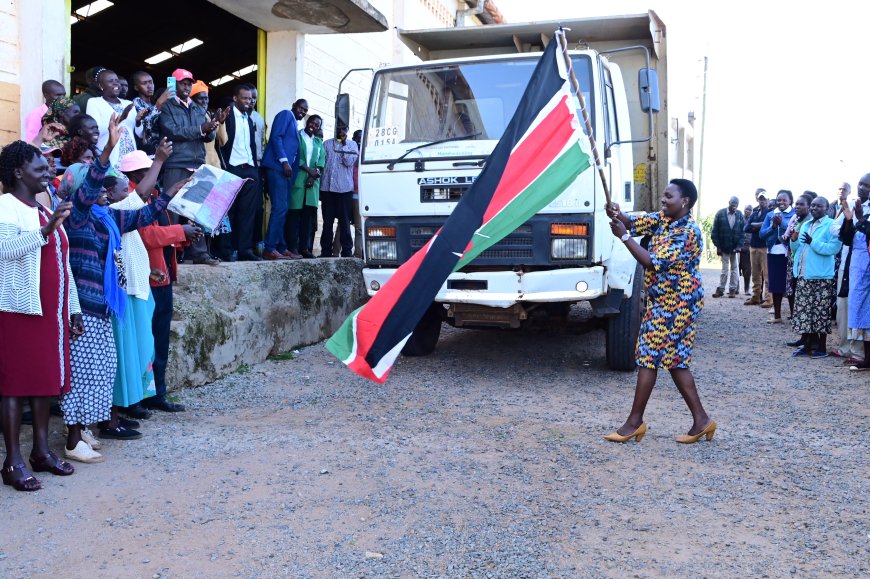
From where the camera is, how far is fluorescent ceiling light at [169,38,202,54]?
1475cm

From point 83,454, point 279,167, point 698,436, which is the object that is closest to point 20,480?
point 83,454

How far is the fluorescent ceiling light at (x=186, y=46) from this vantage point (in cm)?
1475

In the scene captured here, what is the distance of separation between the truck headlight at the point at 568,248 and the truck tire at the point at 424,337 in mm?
1652

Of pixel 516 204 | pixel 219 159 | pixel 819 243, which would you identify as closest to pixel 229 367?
pixel 219 159

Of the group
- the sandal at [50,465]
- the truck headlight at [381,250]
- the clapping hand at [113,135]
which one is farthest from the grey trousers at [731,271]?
the sandal at [50,465]

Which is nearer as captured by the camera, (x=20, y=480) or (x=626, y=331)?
(x=20, y=480)

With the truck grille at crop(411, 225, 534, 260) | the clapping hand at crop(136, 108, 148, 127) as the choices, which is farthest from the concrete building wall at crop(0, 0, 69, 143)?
the truck grille at crop(411, 225, 534, 260)

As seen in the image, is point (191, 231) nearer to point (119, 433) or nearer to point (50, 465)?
point (119, 433)

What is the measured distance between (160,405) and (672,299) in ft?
11.4

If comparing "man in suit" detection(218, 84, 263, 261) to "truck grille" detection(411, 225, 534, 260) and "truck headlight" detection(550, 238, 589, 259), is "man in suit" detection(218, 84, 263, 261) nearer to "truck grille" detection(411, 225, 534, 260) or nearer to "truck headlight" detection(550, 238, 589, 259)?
"truck grille" detection(411, 225, 534, 260)

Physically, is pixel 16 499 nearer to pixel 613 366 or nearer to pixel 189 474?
pixel 189 474

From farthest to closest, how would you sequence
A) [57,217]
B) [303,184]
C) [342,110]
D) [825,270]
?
[303,184] < [825,270] < [342,110] < [57,217]

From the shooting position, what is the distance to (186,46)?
15.1m

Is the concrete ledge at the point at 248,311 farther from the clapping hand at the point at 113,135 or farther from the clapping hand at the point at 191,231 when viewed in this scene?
the clapping hand at the point at 113,135
